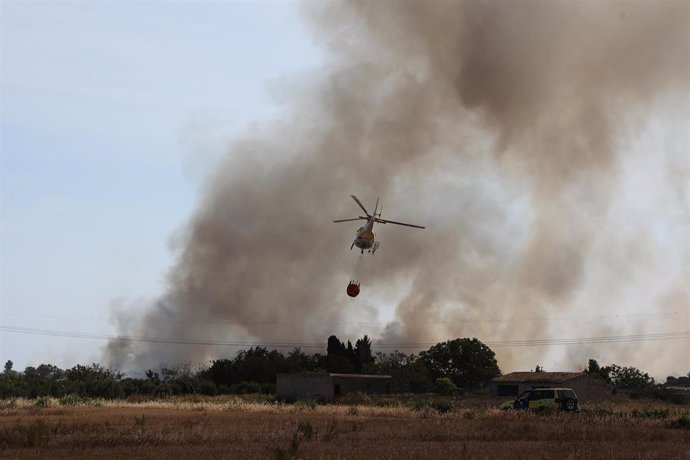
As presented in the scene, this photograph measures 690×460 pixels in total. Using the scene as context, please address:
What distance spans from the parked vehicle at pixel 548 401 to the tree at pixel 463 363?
7914 centimetres

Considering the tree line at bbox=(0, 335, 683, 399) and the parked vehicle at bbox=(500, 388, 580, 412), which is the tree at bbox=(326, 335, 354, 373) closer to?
the tree line at bbox=(0, 335, 683, 399)

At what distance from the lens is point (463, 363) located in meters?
151

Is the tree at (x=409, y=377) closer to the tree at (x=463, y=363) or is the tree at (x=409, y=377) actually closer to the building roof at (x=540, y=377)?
the tree at (x=463, y=363)

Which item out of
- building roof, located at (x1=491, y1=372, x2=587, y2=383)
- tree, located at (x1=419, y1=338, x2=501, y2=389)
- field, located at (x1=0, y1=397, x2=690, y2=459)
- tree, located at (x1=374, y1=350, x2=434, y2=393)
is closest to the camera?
field, located at (x1=0, y1=397, x2=690, y2=459)

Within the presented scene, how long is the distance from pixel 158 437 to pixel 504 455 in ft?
56.3

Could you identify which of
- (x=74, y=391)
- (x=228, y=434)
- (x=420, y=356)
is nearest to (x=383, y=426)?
(x=228, y=434)

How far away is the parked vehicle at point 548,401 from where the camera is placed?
222 ft

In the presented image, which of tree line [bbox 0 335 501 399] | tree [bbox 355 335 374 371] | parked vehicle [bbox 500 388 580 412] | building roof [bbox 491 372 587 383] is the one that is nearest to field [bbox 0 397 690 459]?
parked vehicle [bbox 500 388 580 412]

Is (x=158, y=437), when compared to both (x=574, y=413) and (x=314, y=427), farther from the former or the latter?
(x=574, y=413)

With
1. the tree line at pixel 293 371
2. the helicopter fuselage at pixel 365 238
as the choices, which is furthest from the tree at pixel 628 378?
the helicopter fuselage at pixel 365 238

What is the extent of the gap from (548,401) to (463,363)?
274 feet

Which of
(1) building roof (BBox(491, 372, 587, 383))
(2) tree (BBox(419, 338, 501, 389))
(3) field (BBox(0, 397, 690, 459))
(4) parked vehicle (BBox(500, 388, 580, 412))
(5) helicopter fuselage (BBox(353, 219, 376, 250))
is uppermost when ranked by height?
(5) helicopter fuselage (BBox(353, 219, 376, 250))

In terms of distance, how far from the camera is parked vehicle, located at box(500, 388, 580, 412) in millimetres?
67688

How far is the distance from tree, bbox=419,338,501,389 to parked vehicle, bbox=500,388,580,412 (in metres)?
79.1
